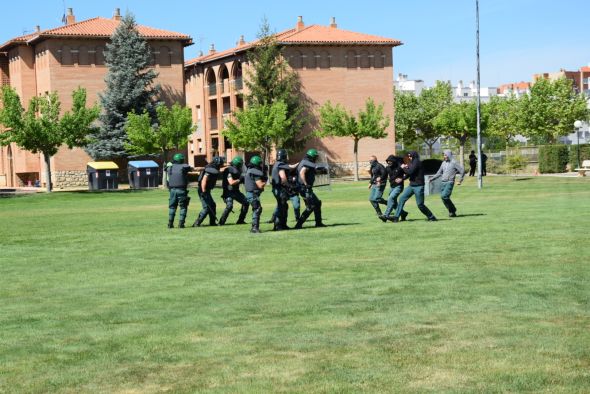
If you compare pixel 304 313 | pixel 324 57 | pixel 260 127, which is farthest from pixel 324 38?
pixel 304 313

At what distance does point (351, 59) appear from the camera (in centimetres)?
8131

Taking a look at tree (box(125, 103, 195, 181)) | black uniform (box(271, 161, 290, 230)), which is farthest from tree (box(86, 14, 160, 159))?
black uniform (box(271, 161, 290, 230))

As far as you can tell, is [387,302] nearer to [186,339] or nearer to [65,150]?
[186,339]

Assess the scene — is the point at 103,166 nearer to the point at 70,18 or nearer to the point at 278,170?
the point at 70,18

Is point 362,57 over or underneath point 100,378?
over

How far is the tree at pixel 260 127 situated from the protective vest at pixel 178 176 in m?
45.3

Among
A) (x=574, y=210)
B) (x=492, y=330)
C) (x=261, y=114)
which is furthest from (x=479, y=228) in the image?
(x=261, y=114)

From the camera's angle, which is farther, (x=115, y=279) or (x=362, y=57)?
(x=362, y=57)

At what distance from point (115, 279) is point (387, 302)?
4.58 metres

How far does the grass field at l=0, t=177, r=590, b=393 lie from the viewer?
7961 millimetres

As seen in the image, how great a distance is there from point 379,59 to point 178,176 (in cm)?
5884

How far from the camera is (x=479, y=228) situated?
2192 centimetres

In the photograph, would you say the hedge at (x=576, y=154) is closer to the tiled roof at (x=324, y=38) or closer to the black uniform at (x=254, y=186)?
the tiled roof at (x=324, y=38)

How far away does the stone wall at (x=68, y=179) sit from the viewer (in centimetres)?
7521
